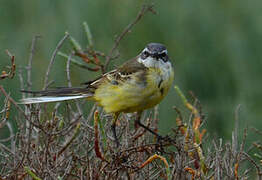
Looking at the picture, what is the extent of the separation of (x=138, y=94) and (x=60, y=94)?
0.46 meters

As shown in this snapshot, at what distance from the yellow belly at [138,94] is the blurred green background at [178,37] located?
77.1 inches

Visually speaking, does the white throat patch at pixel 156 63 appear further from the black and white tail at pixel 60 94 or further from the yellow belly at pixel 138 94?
the black and white tail at pixel 60 94

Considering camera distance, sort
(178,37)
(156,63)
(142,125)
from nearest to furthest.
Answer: (142,125) → (156,63) → (178,37)

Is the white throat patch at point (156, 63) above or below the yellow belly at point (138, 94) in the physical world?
above

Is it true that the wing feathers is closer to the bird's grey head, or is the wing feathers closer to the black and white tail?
the black and white tail

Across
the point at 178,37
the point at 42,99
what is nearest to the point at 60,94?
the point at 42,99

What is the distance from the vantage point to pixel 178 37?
5.58 metres

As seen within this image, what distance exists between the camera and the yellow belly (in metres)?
3.23

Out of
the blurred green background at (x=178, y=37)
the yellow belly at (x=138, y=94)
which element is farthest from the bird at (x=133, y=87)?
the blurred green background at (x=178, y=37)

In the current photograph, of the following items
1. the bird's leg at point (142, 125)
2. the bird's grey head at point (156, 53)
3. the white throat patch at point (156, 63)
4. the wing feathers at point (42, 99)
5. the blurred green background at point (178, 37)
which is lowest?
the bird's leg at point (142, 125)

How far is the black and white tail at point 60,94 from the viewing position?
9.44 ft

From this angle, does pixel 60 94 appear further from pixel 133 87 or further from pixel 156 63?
pixel 156 63

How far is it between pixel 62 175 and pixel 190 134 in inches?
25.5

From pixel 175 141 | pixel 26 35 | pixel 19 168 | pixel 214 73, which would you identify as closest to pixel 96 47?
pixel 26 35
